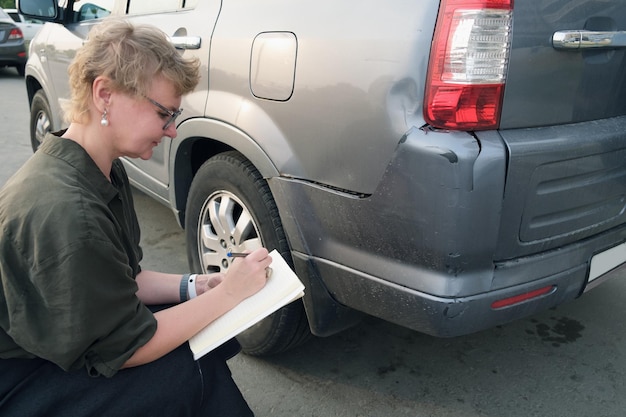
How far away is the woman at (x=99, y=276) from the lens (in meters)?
1.27

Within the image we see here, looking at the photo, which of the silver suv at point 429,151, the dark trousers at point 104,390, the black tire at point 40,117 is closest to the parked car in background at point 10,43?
the black tire at point 40,117

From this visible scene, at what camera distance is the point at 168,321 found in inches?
58.2

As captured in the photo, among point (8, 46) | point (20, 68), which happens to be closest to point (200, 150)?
point (8, 46)

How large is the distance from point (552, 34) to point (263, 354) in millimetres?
1598

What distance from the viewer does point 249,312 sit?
1.49 m

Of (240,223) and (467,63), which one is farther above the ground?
(467,63)

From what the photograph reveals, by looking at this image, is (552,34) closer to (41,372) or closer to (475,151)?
(475,151)

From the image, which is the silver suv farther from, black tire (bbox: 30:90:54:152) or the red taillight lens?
black tire (bbox: 30:90:54:152)

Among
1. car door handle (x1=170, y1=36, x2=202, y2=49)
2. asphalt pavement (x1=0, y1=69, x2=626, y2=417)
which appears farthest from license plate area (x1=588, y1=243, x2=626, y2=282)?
car door handle (x1=170, y1=36, x2=202, y2=49)

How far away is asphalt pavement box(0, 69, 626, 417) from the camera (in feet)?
7.36

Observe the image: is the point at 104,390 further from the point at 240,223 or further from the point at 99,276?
the point at 240,223

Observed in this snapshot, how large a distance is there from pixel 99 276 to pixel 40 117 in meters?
3.91

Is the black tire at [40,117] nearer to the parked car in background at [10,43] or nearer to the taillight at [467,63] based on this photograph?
the taillight at [467,63]

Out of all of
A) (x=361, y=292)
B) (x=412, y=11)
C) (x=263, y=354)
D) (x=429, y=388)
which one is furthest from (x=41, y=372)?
(x=429, y=388)
